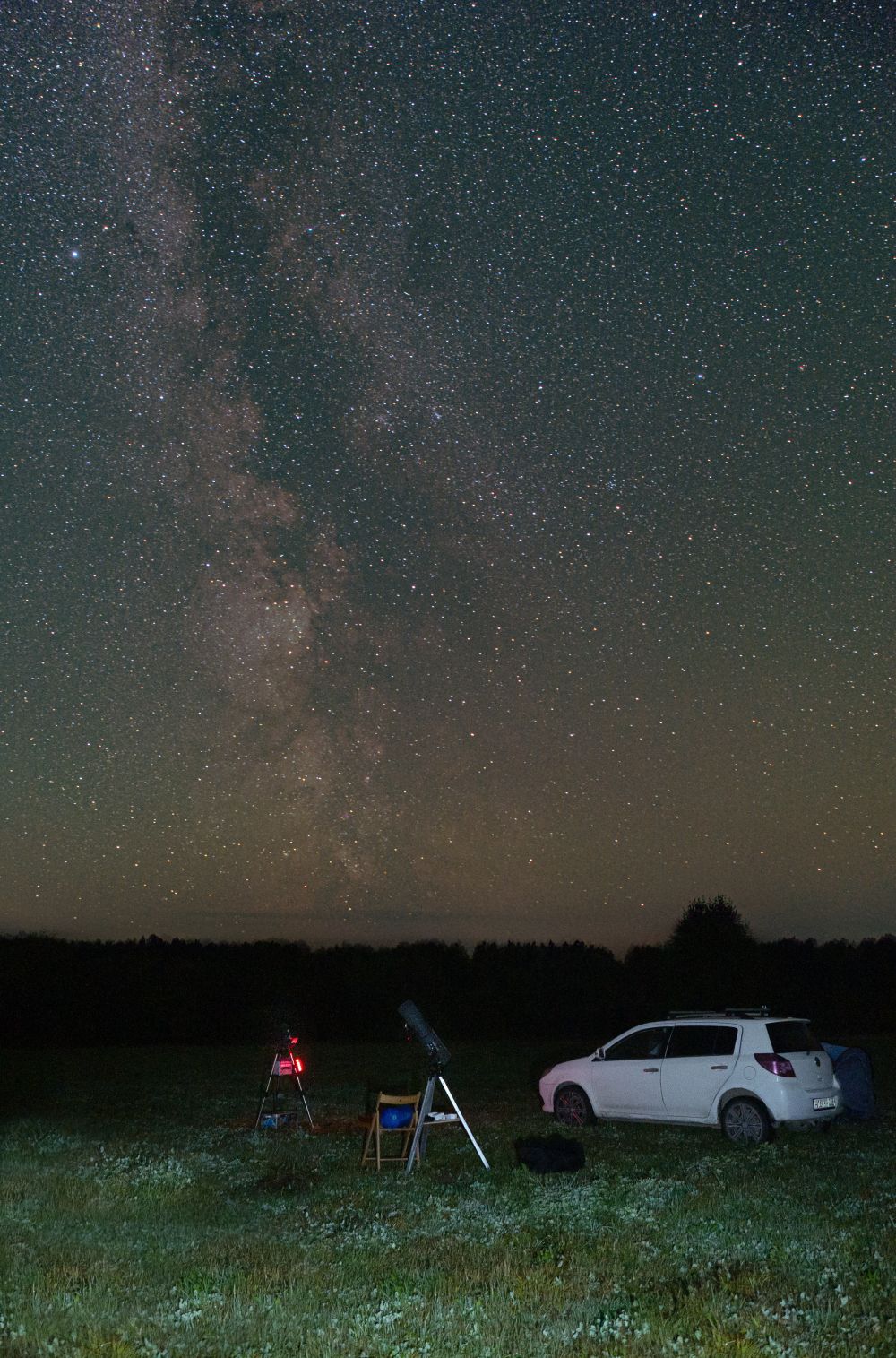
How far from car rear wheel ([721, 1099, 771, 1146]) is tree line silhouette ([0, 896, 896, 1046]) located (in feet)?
113

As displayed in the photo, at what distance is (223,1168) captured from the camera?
14289 millimetres

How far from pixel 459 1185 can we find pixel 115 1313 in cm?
592

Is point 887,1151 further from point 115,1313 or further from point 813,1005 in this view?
point 813,1005

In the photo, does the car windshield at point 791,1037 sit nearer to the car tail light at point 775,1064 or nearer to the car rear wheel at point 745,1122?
the car tail light at point 775,1064

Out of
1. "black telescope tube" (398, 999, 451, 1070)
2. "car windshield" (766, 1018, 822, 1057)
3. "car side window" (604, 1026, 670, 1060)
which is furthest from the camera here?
"car side window" (604, 1026, 670, 1060)

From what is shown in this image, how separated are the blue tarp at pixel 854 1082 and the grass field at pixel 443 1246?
1485 millimetres

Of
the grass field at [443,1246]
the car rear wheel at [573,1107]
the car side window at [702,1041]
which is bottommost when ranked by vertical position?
the grass field at [443,1246]

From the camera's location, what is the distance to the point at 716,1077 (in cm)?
1730

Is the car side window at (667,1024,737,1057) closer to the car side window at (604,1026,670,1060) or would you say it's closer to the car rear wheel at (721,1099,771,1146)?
the car side window at (604,1026,670,1060)

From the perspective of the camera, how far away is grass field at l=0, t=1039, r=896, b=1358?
741cm

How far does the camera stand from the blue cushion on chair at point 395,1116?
583 inches

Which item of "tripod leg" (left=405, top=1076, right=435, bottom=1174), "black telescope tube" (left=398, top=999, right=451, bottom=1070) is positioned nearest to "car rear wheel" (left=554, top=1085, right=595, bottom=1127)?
"tripod leg" (left=405, top=1076, right=435, bottom=1174)

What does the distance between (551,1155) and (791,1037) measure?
516 centimetres

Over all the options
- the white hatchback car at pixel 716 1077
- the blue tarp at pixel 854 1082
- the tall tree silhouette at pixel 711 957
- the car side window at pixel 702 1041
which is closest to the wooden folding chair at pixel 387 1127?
the white hatchback car at pixel 716 1077
